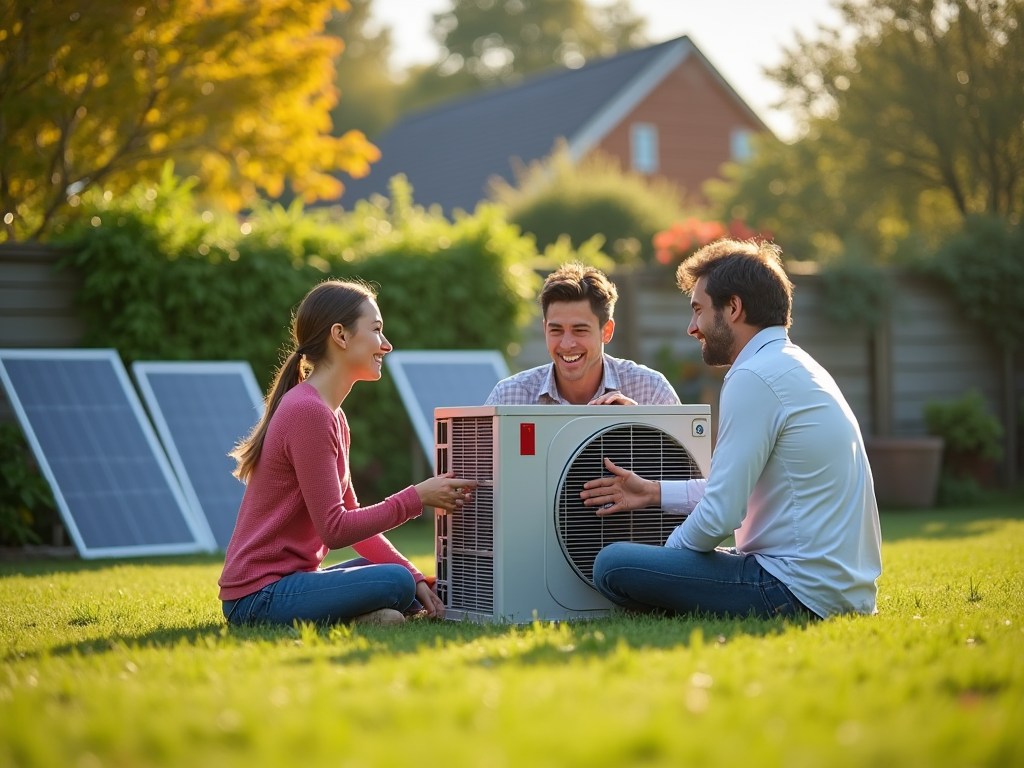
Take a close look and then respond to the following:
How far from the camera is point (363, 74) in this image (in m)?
37.6

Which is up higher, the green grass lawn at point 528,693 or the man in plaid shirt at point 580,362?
the man in plaid shirt at point 580,362

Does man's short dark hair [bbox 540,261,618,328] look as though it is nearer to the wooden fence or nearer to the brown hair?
the brown hair

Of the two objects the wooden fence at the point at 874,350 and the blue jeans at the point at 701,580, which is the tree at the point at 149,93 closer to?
the wooden fence at the point at 874,350

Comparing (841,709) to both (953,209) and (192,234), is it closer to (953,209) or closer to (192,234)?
(192,234)

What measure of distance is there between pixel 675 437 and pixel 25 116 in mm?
6688

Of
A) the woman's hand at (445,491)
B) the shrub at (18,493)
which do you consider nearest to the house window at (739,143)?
the shrub at (18,493)

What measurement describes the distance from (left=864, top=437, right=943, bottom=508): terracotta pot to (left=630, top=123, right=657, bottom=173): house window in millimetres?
12828

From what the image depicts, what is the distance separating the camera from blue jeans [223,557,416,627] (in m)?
3.88

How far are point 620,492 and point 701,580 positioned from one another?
1.34ft

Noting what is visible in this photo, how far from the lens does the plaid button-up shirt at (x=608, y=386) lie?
4723 mm

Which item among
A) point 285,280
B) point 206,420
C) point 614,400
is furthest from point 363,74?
point 614,400

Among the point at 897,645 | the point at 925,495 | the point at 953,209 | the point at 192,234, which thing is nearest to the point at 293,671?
the point at 897,645

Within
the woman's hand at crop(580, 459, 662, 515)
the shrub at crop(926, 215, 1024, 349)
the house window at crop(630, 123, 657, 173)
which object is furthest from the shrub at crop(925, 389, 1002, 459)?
the house window at crop(630, 123, 657, 173)

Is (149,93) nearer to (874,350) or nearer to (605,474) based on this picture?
(874,350)
